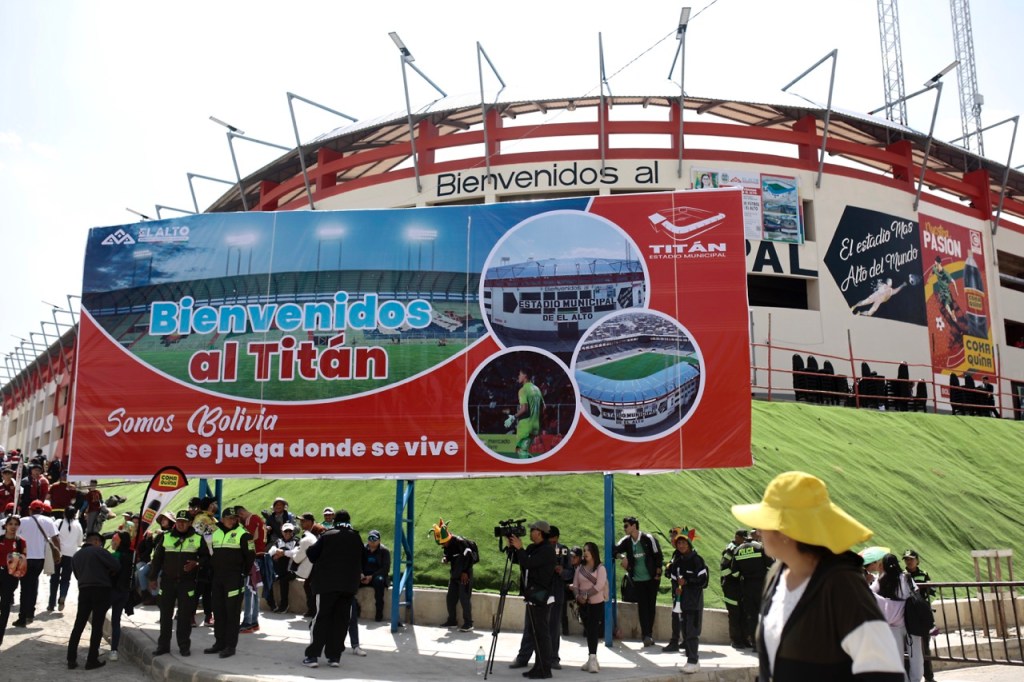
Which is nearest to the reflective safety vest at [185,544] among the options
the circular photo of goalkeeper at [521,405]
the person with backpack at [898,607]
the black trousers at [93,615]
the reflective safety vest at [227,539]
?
the reflective safety vest at [227,539]

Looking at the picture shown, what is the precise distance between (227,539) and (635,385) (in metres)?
5.89

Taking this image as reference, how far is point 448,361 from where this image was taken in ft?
45.0

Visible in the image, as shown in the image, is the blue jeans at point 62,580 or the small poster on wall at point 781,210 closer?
the blue jeans at point 62,580

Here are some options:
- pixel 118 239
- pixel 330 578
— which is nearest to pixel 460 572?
pixel 330 578

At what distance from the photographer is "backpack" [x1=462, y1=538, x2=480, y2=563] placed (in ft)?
43.9

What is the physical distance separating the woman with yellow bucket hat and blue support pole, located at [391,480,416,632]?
10257 mm

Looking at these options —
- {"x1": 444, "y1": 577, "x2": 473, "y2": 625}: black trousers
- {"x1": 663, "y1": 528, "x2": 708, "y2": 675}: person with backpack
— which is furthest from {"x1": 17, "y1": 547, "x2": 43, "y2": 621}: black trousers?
{"x1": 663, "y1": 528, "x2": 708, "y2": 675}: person with backpack

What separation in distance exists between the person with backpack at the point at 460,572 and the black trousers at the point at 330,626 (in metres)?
2.75

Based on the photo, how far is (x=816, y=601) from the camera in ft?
10.6

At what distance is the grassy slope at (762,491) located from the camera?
15.3 metres

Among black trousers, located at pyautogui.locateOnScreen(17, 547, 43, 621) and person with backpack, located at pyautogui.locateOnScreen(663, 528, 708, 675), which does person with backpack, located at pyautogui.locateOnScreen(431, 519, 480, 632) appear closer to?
person with backpack, located at pyautogui.locateOnScreen(663, 528, 708, 675)

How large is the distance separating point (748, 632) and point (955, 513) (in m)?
7.69

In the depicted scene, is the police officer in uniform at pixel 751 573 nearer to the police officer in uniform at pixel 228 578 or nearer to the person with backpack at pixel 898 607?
the person with backpack at pixel 898 607

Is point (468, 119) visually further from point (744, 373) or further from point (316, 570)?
point (316, 570)
